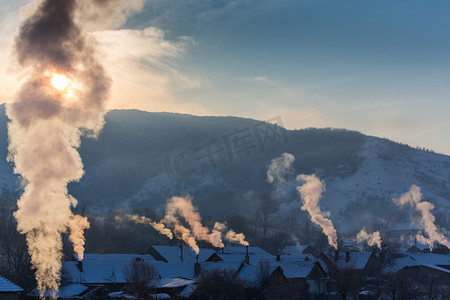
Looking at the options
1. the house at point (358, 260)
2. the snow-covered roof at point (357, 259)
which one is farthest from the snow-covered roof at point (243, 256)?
the snow-covered roof at point (357, 259)

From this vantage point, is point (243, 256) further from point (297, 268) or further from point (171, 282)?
point (171, 282)

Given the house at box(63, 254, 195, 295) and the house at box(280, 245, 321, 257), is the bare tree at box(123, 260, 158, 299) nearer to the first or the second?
the house at box(63, 254, 195, 295)

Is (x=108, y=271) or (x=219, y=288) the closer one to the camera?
(x=219, y=288)

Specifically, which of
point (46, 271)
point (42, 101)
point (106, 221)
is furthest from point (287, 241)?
point (42, 101)

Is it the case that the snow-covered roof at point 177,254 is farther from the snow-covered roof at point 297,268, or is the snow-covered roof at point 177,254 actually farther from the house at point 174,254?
the snow-covered roof at point 297,268

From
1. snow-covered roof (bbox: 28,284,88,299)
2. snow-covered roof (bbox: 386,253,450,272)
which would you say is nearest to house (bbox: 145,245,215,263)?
snow-covered roof (bbox: 28,284,88,299)

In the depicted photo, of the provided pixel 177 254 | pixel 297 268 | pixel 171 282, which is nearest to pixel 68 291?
pixel 171 282

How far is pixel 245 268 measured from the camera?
272 ft

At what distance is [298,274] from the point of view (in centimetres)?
8506

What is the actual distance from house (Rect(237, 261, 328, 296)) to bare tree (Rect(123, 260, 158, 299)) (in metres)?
12.1

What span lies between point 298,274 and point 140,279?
23.0 meters

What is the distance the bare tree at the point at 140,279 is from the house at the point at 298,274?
12076 mm

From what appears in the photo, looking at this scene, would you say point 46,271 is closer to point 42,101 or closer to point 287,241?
point 42,101

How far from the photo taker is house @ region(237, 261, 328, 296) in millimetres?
79625
